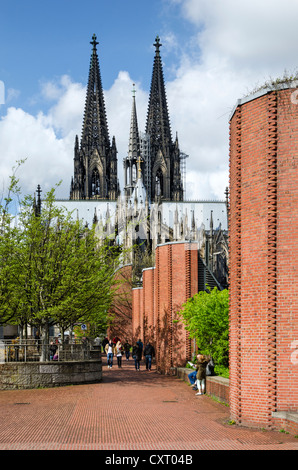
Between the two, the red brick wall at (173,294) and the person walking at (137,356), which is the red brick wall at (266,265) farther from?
the person walking at (137,356)

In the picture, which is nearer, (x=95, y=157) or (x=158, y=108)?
(x=95, y=157)

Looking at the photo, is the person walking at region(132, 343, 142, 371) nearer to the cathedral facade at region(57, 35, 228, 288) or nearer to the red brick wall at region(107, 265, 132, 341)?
the red brick wall at region(107, 265, 132, 341)

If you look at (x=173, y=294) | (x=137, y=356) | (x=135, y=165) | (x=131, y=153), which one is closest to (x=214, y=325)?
(x=173, y=294)

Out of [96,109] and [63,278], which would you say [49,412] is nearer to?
[63,278]

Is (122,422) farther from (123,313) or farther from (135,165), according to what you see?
(135,165)

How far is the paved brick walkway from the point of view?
11016 mm

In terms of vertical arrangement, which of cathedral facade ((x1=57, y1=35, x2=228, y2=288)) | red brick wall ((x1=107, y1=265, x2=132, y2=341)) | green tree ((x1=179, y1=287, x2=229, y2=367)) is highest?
A: cathedral facade ((x1=57, y1=35, x2=228, y2=288))

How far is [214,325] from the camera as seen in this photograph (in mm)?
20531

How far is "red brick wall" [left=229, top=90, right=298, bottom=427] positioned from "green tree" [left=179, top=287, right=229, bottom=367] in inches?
260

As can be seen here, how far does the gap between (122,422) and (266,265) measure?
471cm

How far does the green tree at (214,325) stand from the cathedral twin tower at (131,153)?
318 ft

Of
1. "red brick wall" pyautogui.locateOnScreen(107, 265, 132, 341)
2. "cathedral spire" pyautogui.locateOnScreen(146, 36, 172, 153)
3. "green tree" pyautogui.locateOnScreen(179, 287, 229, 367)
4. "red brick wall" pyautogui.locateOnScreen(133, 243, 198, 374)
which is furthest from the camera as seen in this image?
"cathedral spire" pyautogui.locateOnScreen(146, 36, 172, 153)

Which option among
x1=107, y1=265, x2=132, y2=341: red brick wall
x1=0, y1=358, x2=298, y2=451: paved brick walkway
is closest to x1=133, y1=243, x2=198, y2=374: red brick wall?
x1=0, y1=358, x2=298, y2=451: paved brick walkway
